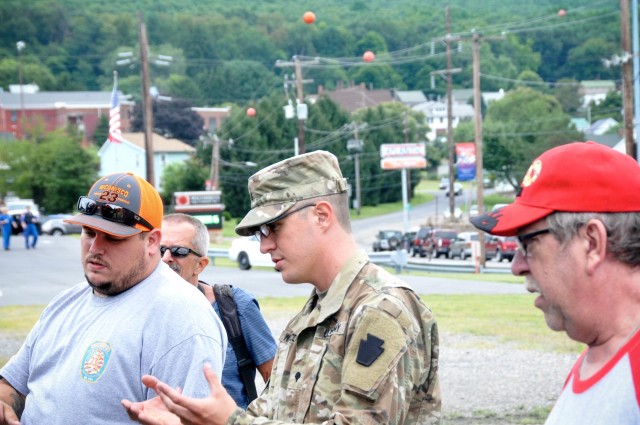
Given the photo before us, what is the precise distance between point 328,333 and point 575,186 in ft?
3.84

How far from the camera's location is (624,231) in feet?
8.21

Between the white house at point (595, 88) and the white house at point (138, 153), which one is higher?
the white house at point (595, 88)

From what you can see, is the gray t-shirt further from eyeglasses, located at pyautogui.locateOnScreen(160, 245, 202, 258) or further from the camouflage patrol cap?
eyeglasses, located at pyautogui.locateOnScreen(160, 245, 202, 258)

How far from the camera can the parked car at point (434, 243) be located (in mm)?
55938

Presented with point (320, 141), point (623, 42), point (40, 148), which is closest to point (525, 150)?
point (320, 141)

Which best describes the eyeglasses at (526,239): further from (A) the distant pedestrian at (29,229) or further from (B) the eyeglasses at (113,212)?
(A) the distant pedestrian at (29,229)

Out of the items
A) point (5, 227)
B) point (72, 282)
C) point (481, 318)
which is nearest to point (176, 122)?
point (5, 227)

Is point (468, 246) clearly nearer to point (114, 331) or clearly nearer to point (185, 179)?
point (185, 179)

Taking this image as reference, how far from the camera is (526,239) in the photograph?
2.65 metres

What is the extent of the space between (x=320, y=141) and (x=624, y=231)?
93.5 m

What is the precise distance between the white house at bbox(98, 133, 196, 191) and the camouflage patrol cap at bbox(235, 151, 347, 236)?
10416 cm

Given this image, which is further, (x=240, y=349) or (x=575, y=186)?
(x=240, y=349)

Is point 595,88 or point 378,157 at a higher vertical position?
point 595,88

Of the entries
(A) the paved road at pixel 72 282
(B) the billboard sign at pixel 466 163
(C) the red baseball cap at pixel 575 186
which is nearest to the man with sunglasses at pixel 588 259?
(C) the red baseball cap at pixel 575 186
